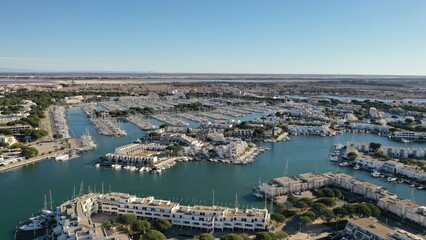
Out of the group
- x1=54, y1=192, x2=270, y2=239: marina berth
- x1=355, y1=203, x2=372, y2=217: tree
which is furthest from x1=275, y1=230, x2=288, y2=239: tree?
x1=355, y1=203, x2=372, y2=217: tree

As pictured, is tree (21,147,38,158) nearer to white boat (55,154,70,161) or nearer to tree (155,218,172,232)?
white boat (55,154,70,161)

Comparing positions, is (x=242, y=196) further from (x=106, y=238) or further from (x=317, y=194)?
(x=106, y=238)

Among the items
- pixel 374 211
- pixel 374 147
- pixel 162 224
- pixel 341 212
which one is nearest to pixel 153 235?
pixel 162 224

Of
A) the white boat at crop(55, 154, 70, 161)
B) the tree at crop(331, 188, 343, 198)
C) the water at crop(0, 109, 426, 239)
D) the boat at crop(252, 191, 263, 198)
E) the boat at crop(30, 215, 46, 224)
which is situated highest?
the tree at crop(331, 188, 343, 198)

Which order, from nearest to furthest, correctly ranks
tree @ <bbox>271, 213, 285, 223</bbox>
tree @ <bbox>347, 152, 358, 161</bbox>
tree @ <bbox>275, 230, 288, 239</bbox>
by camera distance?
tree @ <bbox>275, 230, 288, 239</bbox> → tree @ <bbox>271, 213, 285, 223</bbox> → tree @ <bbox>347, 152, 358, 161</bbox>

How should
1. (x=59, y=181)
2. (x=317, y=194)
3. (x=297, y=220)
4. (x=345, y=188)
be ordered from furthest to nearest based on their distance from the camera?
(x=59, y=181) < (x=345, y=188) < (x=317, y=194) < (x=297, y=220)

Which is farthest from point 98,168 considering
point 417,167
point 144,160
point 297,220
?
point 417,167

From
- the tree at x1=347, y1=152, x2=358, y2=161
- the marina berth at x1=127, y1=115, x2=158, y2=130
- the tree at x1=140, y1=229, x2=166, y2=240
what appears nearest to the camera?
the tree at x1=140, y1=229, x2=166, y2=240
